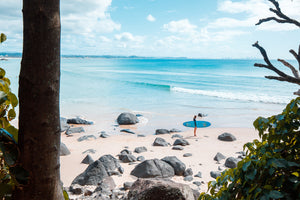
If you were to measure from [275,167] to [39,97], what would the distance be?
45.5 inches

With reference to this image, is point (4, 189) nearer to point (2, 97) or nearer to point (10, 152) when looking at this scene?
point (10, 152)

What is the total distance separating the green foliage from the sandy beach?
546 centimetres

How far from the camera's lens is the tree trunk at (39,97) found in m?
1.23

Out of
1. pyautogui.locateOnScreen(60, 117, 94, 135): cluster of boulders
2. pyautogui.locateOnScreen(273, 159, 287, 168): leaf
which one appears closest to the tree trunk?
pyautogui.locateOnScreen(273, 159, 287, 168): leaf

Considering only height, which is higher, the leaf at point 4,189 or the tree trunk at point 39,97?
the tree trunk at point 39,97

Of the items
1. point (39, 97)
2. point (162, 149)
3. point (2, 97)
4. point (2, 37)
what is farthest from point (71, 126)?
point (39, 97)

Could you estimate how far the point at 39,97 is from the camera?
124 centimetres

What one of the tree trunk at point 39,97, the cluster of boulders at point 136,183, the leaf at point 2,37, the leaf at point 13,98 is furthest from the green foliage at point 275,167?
the cluster of boulders at point 136,183

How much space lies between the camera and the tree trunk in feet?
4.03

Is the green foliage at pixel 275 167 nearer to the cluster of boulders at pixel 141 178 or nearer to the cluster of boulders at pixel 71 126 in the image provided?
the cluster of boulders at pixel 141 178

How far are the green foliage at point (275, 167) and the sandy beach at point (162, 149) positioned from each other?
546 centimetres

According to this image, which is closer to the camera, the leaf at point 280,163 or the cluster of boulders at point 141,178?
the leaf at point 280,163

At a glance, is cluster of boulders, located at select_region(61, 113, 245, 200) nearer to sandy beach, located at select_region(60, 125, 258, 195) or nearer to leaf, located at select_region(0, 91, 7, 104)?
sandy beach, located at select_region(60, 125, 258, 195)

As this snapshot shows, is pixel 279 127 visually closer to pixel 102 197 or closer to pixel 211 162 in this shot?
pixel 102 197
